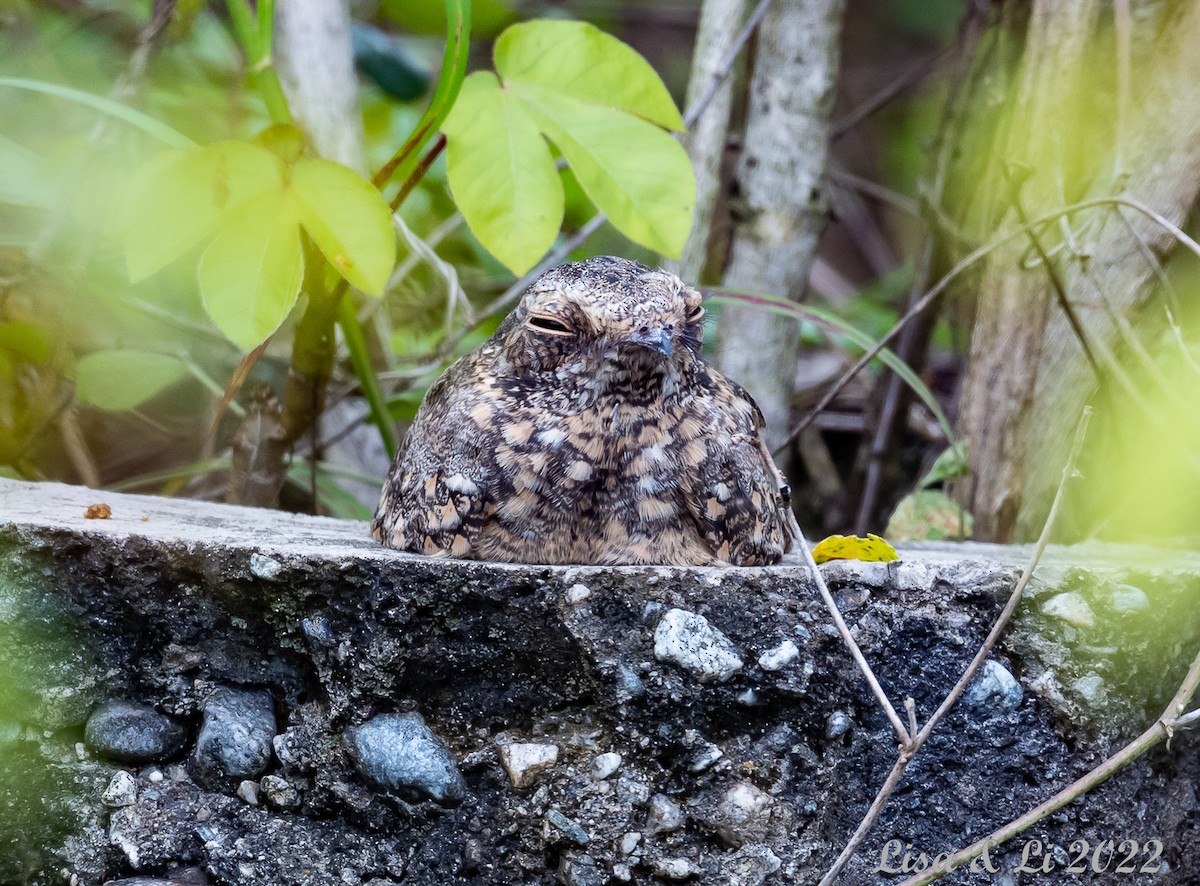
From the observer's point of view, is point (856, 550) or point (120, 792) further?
point (856, 550)

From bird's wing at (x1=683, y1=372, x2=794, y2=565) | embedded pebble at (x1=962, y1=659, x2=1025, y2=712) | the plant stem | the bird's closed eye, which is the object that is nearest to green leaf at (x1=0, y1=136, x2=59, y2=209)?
the plant stem

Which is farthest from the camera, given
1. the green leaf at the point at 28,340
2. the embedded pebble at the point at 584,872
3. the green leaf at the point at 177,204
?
the green leaf at the point at 28,340

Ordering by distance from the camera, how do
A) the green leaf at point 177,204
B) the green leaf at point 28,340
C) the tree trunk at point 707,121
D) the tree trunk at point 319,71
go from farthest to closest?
1. the tree trunk at point 319,71
2. the tree trunk at point 707,121
3. the green leaf at point 28,340
4. the green leaf at point 177,204

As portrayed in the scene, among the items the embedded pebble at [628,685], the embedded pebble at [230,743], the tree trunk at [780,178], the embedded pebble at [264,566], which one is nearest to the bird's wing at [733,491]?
the embedded pebble at [628,685]

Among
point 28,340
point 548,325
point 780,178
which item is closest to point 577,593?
point 548,325

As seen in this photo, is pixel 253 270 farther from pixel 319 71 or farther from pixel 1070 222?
pixel 1070 222

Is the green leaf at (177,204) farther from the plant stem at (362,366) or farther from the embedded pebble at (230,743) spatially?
the embedded pebble at (230,743)

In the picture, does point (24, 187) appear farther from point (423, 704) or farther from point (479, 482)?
point (423, 704)
